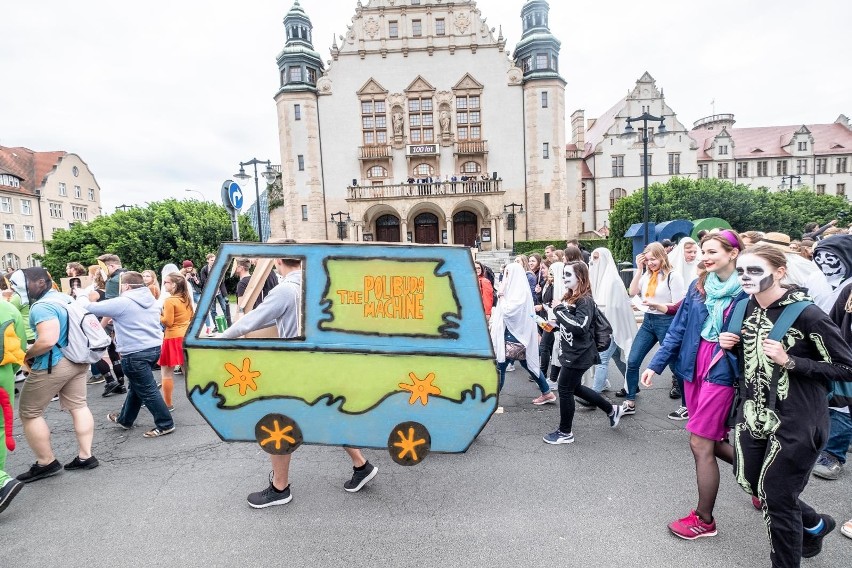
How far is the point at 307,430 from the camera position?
9.80ft

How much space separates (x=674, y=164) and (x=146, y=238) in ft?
140

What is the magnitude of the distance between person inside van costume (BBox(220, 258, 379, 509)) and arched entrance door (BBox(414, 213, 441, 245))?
34.2 meters

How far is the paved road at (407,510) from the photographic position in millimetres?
2789

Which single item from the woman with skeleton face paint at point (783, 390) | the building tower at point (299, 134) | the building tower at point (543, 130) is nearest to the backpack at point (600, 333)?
the woman with skeleton face paint at point (783, 390)

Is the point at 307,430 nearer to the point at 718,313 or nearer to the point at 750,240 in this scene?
the point at 718,313

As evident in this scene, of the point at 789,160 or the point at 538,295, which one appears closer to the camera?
the point at 538,295

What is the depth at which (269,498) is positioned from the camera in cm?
338

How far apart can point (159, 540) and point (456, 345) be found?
246 centimetres

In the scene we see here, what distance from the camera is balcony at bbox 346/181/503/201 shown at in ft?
111

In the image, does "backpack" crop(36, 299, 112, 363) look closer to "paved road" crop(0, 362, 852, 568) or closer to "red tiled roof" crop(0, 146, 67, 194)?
"paved road" crop(0, 362, 852, 568)

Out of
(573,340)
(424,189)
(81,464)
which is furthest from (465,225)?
(81,464)

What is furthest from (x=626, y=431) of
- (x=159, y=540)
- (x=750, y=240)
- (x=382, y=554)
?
(x=159, y=540)

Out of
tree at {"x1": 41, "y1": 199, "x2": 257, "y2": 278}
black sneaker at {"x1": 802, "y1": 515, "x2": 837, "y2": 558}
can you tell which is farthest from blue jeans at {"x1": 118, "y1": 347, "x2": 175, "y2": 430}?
tree at {"x1": 41, "y1": 199, "x2": 257, "y2": 278}

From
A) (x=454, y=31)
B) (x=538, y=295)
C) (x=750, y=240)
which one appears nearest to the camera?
(x=750, y=240)
